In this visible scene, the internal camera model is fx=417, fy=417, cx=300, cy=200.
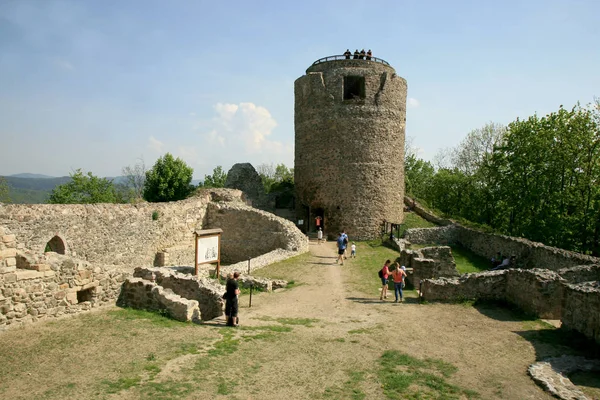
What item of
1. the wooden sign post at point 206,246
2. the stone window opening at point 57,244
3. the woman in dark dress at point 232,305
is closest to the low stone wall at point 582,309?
the woman in dark dress at point 232,305

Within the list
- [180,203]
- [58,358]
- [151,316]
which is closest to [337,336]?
[151,316]

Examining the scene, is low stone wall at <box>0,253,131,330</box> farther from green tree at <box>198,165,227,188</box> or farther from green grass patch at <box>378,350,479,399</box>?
green tree at <box>198,165,227,188</box>

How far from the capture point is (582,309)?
1028cm

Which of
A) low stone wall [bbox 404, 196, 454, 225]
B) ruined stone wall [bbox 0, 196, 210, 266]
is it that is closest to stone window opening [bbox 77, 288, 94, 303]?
ruined stone wall [bbox 0, 196, 210, 266]

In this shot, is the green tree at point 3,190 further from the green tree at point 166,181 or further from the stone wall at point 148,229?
the stone wall at point 148,229

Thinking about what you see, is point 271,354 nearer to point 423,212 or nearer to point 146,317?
point 146,317

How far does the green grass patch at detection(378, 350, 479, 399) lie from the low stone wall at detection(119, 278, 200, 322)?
4806 mm

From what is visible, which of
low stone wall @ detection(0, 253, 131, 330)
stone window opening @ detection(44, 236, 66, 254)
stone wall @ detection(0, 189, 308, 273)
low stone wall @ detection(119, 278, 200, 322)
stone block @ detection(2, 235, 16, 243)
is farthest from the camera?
stone window opening @ detection(44, 236, 66, 254)

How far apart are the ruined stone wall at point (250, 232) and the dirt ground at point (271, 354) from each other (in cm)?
925

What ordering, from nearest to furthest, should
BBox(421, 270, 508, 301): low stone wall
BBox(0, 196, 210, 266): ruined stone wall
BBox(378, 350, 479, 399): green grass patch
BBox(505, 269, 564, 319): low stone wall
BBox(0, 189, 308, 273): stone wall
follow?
1. BBox(378, 350, 479, 399): green grass patch
2. BBox(505, 269, 564, 319): low stone wall
3. BBox(421, 270, 508, 301): low stone wall
4. BBox(0, 196, 210, 266): ruined stone wall
5. BBox(0, 189, 308, 273): stone wall

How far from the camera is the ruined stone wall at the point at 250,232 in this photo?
21.8m

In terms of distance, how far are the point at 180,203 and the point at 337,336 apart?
14725 millimetres

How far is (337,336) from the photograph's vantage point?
33.1 ft

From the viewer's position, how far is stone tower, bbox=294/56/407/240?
26141mm
